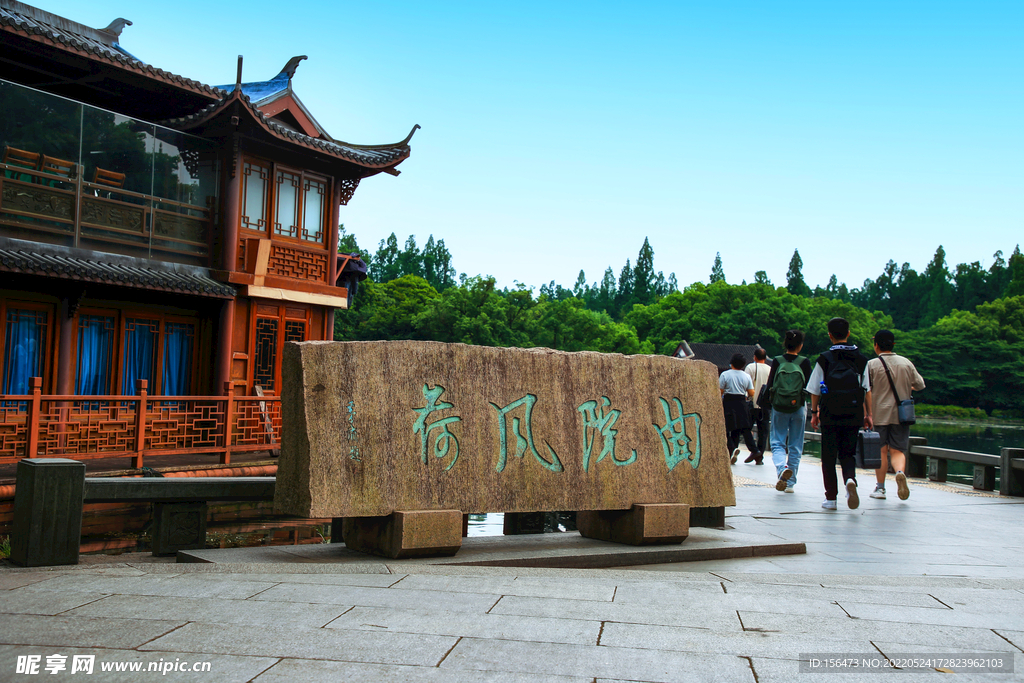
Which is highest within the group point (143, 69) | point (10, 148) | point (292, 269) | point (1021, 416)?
point (143, 69)

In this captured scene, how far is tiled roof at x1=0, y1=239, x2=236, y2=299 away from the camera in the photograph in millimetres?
11344

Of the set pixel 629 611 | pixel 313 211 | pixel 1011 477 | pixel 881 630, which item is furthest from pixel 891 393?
pixel 313 211

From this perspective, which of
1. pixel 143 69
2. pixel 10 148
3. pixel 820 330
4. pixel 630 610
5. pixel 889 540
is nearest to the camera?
pixel 630 610

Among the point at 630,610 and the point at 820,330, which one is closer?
the point at 630,610

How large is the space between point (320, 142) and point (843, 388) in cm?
1171

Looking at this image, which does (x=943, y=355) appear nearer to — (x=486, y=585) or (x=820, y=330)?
(x=820, y=330)

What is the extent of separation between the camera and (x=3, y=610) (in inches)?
145

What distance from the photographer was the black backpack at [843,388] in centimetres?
788

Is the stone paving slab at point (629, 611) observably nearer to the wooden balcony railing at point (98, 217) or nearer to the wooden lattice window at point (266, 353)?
the wooden balcony railing at point (98, 217)

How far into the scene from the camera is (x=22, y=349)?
40.2 feet

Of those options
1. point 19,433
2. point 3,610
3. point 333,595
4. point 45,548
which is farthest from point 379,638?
point 19,433

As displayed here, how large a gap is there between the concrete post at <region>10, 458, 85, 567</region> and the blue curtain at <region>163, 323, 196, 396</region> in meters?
9.67

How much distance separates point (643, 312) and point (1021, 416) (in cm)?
3094

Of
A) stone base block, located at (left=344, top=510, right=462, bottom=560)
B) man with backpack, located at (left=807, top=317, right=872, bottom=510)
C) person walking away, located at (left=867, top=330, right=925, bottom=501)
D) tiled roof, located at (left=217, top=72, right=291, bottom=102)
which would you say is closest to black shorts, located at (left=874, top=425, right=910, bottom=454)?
person walking away, located at (left=867, top=330, right=925, bottom=501)
